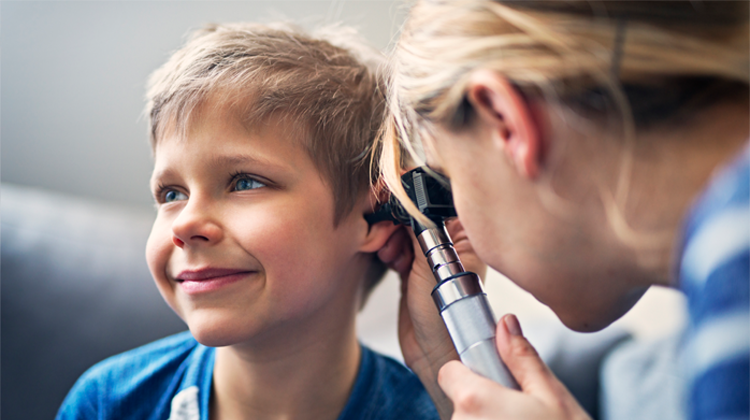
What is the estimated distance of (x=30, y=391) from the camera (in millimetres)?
951

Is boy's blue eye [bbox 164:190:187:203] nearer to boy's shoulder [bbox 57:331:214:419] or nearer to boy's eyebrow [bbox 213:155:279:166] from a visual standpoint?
boy's eyebrow [bbox 213:155:279:166]

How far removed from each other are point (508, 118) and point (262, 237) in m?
0.33

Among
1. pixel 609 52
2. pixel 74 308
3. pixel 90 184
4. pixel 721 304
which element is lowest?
pixel 721 304

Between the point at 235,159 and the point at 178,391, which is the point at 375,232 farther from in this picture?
the point at 178,391

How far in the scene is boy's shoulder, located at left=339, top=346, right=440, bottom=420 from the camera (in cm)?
76

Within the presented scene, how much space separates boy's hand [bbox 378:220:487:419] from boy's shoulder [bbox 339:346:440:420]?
0.08 metres

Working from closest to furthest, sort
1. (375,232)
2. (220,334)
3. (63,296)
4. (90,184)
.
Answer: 1. (220,334)
2. (375,232)
3. (63,296)
4. (90,184)

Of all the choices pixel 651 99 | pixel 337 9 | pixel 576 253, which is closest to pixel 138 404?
pixel 576 253

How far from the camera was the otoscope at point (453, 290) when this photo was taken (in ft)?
1.66

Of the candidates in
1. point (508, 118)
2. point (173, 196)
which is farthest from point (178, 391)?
point (508, 118)

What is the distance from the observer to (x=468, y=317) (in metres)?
0.53

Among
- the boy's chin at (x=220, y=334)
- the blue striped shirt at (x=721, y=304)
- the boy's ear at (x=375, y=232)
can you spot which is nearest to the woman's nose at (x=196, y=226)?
the boy's chin at (x=220, y=334)

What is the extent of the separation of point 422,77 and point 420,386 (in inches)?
20.2

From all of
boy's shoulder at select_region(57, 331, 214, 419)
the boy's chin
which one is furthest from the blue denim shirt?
the boy's chin
